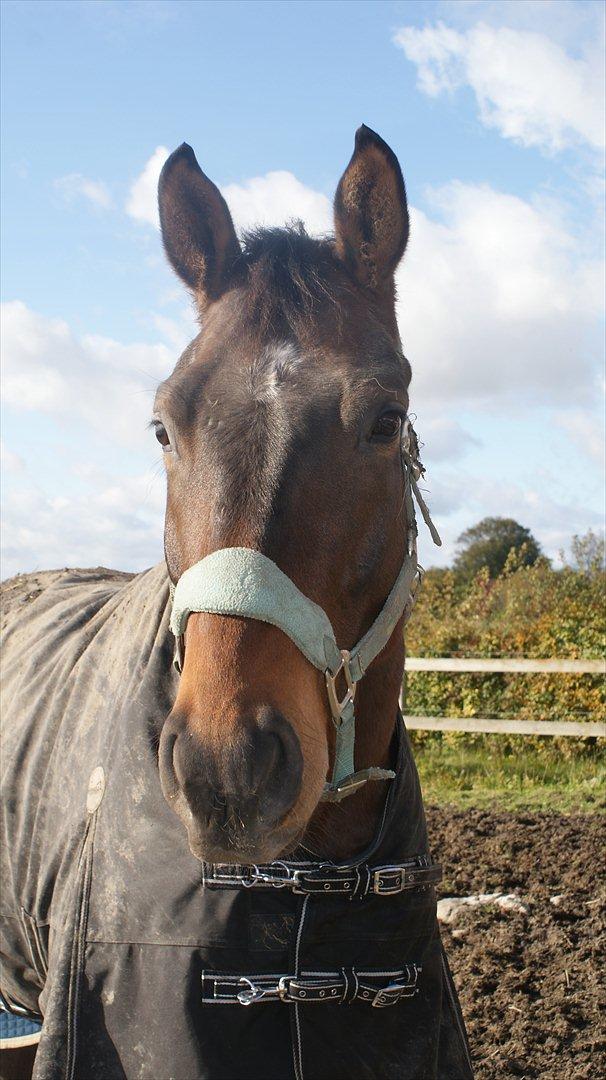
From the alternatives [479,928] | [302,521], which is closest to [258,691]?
[302,521]

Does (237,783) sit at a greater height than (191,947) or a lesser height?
greater

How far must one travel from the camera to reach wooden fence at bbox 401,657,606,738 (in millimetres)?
11062

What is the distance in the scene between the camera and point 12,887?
3.00 meters

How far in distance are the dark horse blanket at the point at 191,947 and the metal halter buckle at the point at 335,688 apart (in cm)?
47

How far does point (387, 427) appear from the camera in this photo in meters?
2.42

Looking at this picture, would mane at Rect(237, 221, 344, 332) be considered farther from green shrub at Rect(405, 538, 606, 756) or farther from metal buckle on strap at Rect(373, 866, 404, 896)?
green shrub at Rect(405, 538, 606, 756)

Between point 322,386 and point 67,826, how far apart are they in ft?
4.63

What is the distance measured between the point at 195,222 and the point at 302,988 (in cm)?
216

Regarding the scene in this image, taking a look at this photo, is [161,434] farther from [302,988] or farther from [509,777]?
[509,777]

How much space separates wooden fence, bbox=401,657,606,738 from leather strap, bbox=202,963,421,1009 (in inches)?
359

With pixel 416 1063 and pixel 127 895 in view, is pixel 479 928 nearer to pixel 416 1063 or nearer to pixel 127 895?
pixel 416 1063

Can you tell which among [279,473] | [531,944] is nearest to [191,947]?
[279,473]

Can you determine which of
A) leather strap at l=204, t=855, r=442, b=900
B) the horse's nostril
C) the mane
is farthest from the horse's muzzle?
the mane

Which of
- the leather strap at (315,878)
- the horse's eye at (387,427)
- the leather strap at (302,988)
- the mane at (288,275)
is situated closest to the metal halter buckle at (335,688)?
the leather strap at (315,878)
